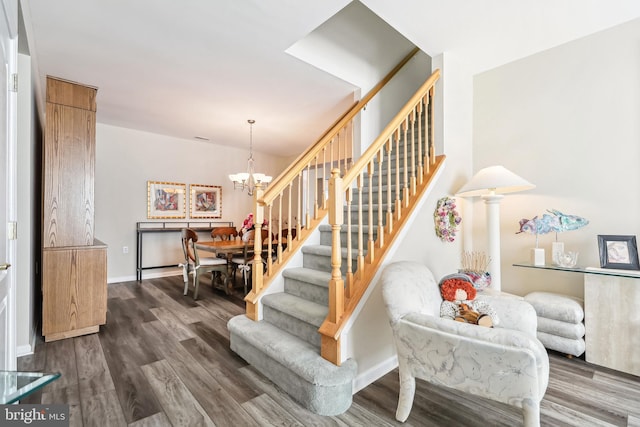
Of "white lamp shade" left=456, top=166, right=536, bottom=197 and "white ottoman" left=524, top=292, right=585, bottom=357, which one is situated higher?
"white lamp shade" left=456, top=166, right=536, bottom=197

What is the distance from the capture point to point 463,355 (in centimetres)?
143

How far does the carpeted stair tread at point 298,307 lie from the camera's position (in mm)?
2132

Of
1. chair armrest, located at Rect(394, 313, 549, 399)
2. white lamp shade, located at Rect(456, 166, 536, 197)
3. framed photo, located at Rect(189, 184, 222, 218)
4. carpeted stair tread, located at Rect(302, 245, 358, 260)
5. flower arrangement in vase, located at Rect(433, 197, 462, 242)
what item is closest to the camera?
chair armrest, located at Rect(394, 313, 549, 399)

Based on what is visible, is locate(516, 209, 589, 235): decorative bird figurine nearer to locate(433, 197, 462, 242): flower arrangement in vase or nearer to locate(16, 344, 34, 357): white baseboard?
locate(433, 197, 462, 242): flower arrangement in vase

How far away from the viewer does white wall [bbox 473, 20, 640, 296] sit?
8.20 feet

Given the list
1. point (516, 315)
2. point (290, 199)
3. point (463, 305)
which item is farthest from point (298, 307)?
point (516, 315)

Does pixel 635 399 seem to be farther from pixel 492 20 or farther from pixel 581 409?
pixel 492 20

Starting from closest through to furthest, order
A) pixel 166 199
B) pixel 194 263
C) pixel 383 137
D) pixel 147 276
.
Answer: pixel 383 137 → pixel 194 263 → pixel 147 276 → pixel 166 199

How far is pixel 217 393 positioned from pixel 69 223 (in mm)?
2278

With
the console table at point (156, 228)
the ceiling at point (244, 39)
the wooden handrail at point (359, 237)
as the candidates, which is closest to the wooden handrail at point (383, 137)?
the wooden handrail at point (359, 237)

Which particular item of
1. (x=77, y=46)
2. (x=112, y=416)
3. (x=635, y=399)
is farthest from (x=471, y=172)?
(x=77, y=46)

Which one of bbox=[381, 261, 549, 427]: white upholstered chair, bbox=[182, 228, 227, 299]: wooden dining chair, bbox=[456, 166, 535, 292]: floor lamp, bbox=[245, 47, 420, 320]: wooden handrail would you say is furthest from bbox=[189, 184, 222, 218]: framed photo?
bbox=[381, 261, 549, 427]: white upholstered chair

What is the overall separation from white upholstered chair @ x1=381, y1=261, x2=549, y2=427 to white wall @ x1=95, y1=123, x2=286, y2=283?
4.98 metres
